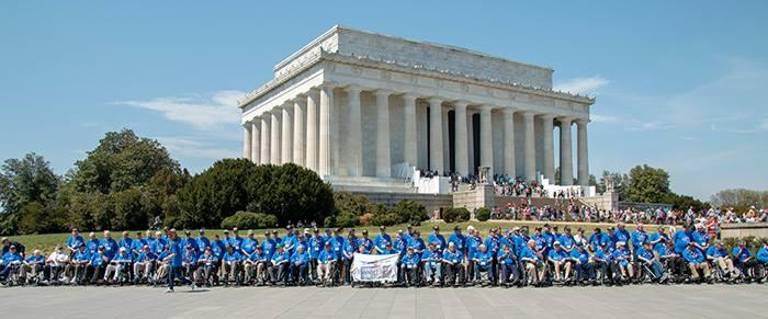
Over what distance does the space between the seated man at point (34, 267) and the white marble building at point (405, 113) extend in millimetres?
39282

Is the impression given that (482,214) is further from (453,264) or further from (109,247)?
(109,247)

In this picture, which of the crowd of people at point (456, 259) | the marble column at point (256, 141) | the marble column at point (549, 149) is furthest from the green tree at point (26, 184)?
the crowd of people at point (456, 259)

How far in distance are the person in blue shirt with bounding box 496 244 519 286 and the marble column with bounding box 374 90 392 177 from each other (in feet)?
164

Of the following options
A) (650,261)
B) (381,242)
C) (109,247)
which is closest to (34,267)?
(109,247)

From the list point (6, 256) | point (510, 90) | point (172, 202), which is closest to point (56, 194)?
point (172, 202)

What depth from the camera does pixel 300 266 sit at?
25.3 m

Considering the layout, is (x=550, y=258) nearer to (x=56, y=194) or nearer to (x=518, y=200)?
(x=518, y=200)

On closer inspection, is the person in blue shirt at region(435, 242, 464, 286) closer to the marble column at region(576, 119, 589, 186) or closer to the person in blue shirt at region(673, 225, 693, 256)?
the person in blue shirt at region(673, 225, 693, 256)

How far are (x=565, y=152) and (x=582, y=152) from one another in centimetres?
237

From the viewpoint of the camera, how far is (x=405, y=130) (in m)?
77.4

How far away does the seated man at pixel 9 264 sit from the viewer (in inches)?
1085

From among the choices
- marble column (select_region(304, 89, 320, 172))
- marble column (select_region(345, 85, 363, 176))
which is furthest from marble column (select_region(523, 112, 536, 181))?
marble column (select_region(304, 89, 320, 172))

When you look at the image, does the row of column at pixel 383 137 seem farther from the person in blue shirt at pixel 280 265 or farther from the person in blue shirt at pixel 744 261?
the person in blue shirt at pixel 744 261

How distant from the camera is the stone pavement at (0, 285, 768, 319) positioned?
16531mm
